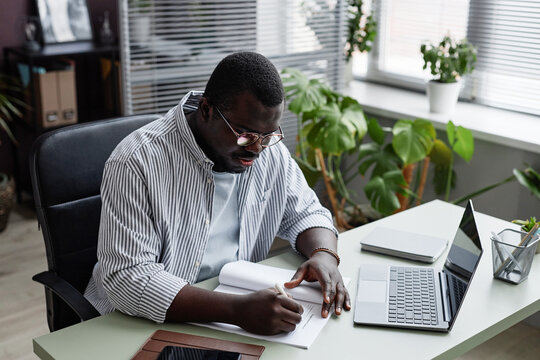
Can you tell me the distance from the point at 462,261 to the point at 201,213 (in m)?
0.66

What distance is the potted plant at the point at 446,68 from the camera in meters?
3.14

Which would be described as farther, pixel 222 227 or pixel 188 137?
pixel 222 227

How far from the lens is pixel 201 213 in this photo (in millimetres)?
1696

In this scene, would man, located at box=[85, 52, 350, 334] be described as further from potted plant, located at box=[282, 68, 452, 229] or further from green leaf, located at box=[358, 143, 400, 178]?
green leaf, located at box=[358, 143, 400, 178]

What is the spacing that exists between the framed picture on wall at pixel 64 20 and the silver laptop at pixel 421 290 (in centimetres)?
292

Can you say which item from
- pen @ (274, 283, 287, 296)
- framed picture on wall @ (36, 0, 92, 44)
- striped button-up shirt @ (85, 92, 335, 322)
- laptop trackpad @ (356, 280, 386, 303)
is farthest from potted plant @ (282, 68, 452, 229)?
framed picture on wall @ (36, 0, 92, 44)

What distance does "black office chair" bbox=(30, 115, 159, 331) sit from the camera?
5.68 ft

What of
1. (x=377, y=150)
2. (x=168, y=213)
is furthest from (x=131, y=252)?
(x=377, y=150)

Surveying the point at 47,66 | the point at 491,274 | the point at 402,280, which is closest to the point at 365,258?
the point at 402,280

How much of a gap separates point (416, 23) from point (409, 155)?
114cm

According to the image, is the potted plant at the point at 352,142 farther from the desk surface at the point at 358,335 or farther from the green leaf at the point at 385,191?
the desk surface at the point at 358,335

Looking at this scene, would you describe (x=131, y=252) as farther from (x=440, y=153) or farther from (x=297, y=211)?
(x=440, y=153)

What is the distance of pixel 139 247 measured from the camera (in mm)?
1529

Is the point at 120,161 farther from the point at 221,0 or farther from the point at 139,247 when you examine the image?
the point at 221,0
